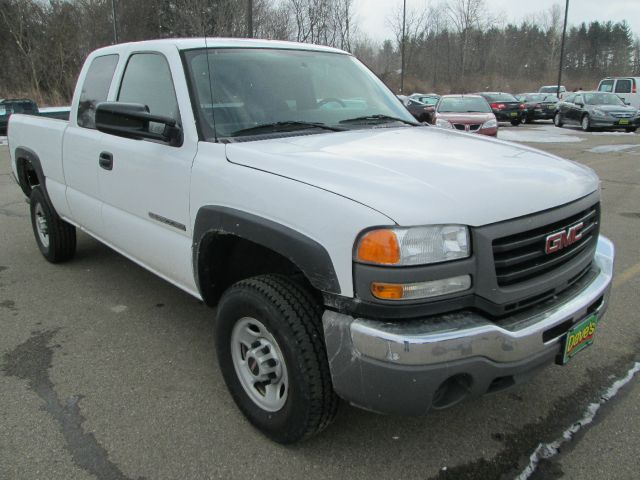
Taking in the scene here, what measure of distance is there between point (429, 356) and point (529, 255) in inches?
25.4

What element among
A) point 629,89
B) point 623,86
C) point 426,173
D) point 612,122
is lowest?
point 612,122

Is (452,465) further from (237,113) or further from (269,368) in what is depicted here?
(237,113)

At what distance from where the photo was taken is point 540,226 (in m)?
2.25

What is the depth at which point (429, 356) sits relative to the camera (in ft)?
6.49

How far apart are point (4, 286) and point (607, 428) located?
4654 mm

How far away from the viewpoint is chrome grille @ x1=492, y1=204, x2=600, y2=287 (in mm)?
2146

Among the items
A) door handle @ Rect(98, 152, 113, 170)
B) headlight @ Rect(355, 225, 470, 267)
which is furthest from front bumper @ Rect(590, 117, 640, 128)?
headlight @ Rect(355, 225, 470, 267)

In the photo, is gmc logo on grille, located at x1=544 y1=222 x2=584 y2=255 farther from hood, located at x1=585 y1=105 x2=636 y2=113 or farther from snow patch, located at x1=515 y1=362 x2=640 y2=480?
hood, located at x1=585 y1=105 x2=636 y2=113

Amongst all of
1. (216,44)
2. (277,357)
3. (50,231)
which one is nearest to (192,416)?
(277,357)

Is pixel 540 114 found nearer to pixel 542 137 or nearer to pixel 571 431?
pixel 542 137

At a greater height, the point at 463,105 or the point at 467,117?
the point at 463,105

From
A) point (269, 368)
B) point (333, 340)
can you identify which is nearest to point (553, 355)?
point (333, 340)

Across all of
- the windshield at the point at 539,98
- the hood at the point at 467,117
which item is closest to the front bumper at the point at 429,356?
the hood at the point at 467,117

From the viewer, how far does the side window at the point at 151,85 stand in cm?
318
